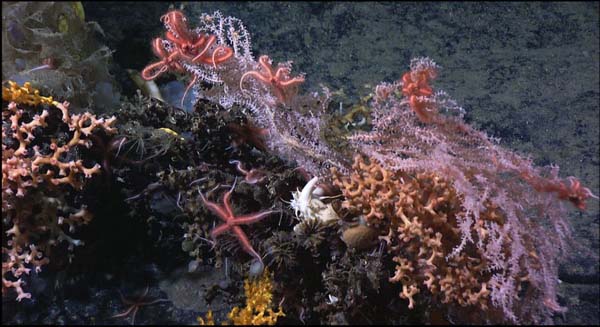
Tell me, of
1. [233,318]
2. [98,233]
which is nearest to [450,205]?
[233,318]

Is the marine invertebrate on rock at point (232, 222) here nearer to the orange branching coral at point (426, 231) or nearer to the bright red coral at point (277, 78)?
the orange branching coral at point (426, 231)

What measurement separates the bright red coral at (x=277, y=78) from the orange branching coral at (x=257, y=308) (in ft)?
3.08

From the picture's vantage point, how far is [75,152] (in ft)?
7.59

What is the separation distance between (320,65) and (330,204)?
1.82 meters

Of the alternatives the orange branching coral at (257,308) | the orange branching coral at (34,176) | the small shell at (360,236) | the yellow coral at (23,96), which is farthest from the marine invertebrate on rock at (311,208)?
the yellow coral at (23,96)

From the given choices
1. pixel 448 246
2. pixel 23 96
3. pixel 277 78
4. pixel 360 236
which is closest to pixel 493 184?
pixel 448 246

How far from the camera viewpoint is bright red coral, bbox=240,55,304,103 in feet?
7.79

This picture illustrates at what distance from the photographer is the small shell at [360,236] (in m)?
2.12

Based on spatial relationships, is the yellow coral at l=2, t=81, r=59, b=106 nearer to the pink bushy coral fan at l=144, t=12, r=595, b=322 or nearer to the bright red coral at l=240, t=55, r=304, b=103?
the pink bushy coral fan at l=144, t=12, r=595, b=322

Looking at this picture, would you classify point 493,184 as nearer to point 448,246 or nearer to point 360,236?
point 448,246

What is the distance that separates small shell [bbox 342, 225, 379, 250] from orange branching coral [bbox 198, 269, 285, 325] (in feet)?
1.39

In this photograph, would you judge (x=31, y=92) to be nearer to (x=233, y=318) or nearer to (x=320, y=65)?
(x=233, y=318)

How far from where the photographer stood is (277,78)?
93.4 inches

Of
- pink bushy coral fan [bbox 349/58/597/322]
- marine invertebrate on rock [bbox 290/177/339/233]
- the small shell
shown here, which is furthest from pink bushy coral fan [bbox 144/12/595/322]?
the small shell
